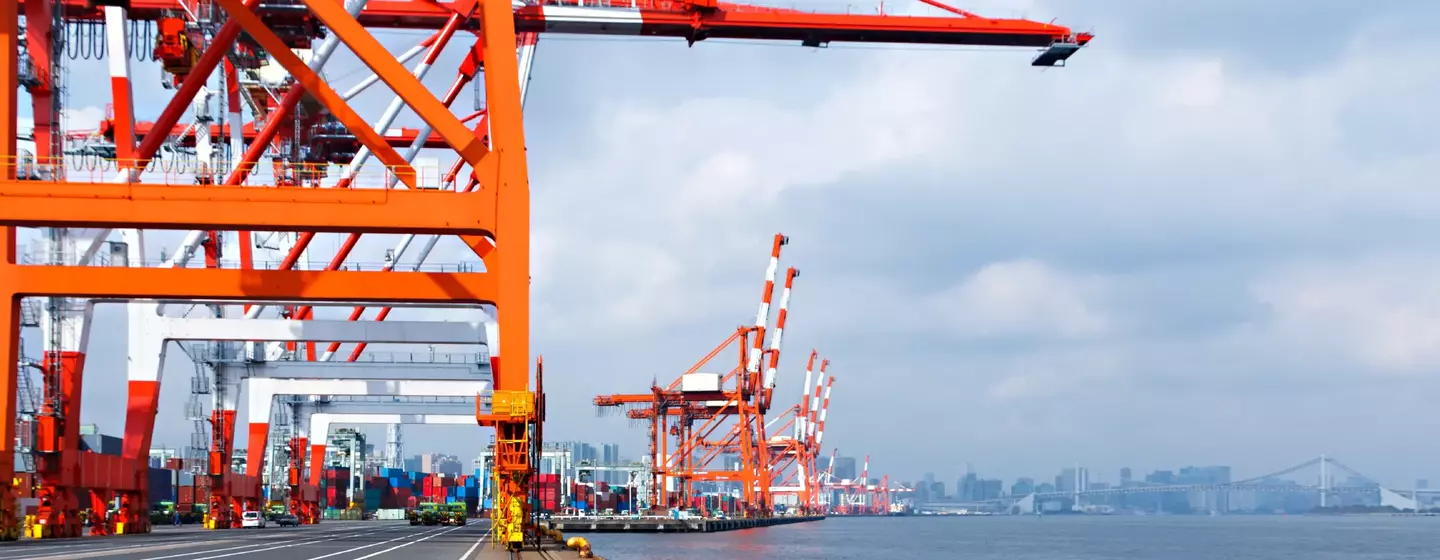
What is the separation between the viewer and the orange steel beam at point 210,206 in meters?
24.5

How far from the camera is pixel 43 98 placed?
33.2 m

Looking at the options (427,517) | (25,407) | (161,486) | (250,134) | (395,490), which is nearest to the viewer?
(25,407)

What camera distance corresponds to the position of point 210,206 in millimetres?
24531

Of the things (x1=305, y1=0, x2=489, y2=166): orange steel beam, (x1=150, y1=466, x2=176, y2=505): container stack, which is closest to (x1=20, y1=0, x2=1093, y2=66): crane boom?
(x1=305, y1=0, x2=489, y2=166): orange steel beam

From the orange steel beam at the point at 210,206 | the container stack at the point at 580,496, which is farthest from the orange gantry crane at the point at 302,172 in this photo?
the container stack at the point at 580,496

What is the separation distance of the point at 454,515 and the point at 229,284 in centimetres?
4304

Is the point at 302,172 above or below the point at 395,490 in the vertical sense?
above

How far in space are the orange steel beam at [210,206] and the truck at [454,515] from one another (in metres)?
45.7

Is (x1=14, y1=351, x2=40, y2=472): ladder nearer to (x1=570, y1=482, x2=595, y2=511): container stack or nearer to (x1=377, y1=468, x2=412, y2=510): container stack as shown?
(x1=377, y1=468, x2=412, y2=510): container stack

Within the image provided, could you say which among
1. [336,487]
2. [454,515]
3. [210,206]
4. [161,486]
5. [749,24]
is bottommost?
[161,486]

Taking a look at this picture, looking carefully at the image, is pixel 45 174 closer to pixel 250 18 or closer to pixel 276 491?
pixel 250 18

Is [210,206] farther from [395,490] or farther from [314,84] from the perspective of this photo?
[395,490]

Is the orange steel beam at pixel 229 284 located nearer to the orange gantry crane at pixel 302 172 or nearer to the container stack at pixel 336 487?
the orange gantry crane at pixel 302 172

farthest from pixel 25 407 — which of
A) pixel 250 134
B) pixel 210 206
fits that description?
pixel 210 206
